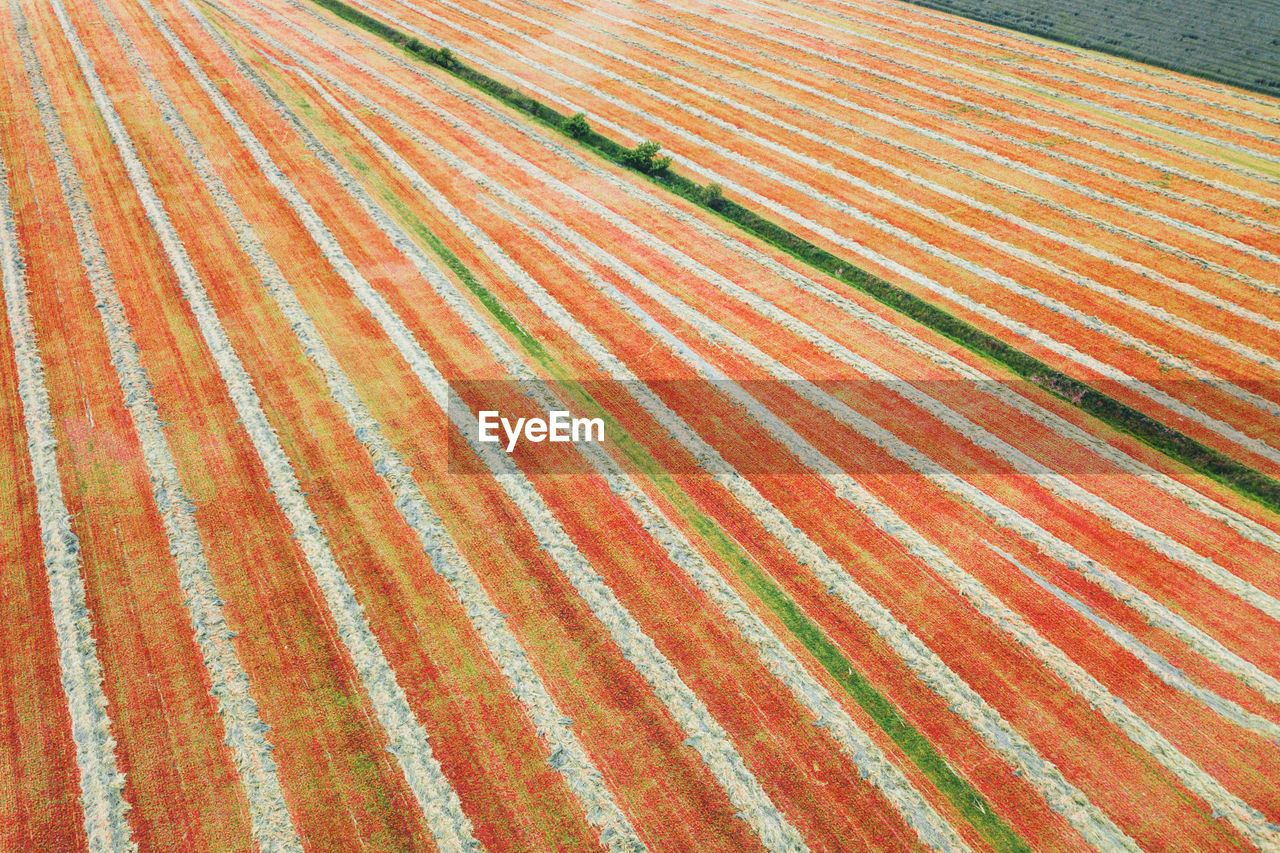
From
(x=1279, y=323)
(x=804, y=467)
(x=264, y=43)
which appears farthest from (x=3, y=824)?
(x=264, y=43)

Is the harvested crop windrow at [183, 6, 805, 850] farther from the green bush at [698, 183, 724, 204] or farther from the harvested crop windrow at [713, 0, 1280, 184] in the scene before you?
the harvested crop windrow at [713, 0, 1280, 184]

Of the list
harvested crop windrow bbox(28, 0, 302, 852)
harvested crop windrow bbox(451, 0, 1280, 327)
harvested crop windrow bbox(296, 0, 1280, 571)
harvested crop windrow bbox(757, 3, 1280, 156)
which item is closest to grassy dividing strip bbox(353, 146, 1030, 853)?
harvested crop windrow bbox(296, 0, 1280, 571)

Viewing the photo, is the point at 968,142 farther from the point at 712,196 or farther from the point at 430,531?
the point at 430,531

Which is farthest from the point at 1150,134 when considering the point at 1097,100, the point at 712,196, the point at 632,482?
the point at 632,482

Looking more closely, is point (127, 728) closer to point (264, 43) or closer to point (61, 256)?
point (61, 256)

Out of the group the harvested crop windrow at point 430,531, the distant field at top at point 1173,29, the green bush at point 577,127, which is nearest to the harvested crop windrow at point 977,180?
the green bush at point 577,127

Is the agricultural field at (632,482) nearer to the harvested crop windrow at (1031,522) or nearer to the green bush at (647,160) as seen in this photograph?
the harvested crop windrow at (1031,522)
